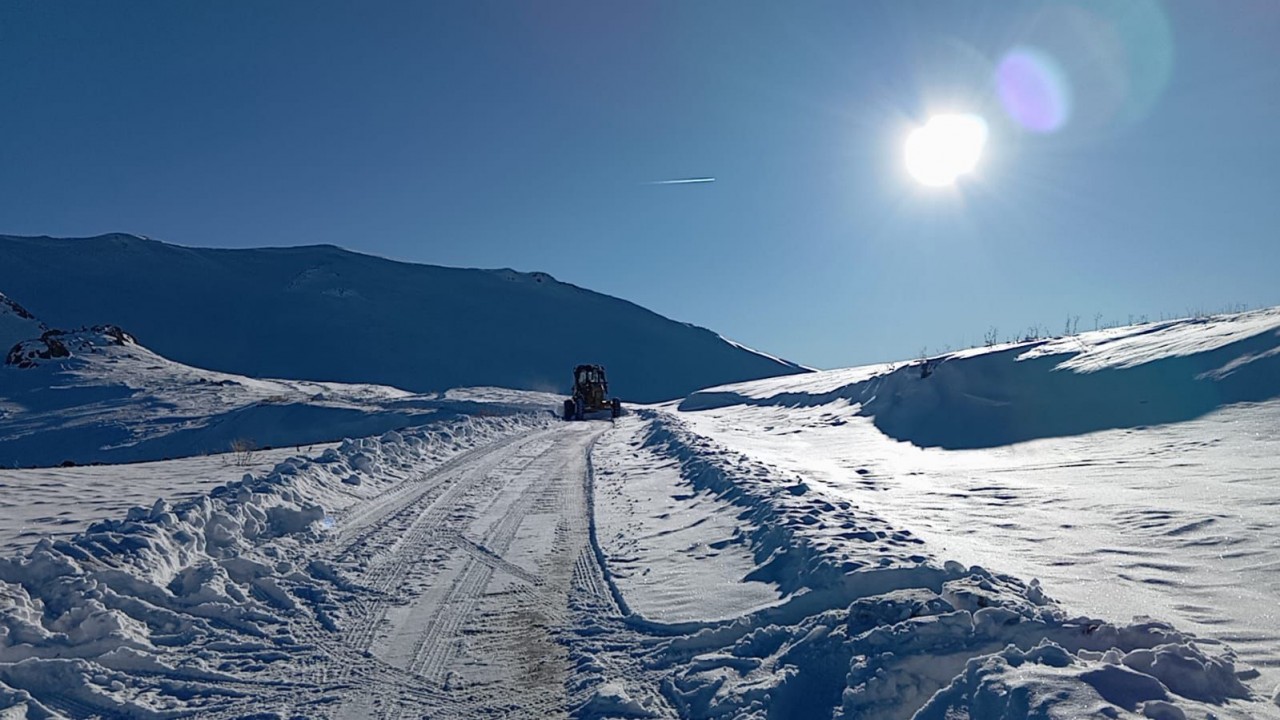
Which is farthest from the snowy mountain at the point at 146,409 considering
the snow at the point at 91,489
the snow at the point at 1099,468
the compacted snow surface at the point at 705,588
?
the snow at the point at 1099,468

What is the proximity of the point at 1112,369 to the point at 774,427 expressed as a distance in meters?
11.0

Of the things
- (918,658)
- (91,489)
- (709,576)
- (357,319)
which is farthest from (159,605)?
(357,319)

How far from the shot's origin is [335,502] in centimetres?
1061

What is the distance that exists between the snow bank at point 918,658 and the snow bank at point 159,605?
258cm

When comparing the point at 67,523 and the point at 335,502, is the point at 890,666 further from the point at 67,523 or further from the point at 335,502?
the point at 67,523

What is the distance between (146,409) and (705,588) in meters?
33.3

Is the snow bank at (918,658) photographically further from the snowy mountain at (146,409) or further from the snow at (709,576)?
the snowy mountain at (146,409)

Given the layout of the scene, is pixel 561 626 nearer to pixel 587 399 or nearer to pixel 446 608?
pixel 446 608

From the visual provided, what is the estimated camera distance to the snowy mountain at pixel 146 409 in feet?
88.8

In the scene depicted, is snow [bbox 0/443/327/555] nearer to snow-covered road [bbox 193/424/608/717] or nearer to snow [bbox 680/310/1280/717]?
snow-covered road [bbox 193/424/608/717]

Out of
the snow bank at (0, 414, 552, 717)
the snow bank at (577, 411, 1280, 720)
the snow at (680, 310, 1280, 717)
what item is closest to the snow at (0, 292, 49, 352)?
the snow at (680, 310, 1280, 717)

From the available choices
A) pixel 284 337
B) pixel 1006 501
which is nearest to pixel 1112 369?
pixel 1006 501

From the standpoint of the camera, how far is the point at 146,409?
31328mm

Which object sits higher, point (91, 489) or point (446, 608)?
point (446, 608)
